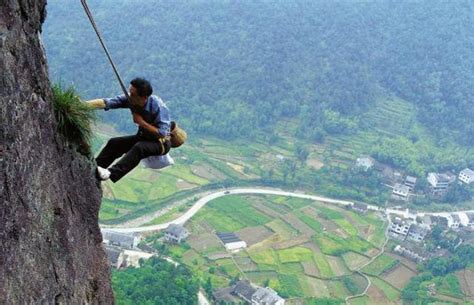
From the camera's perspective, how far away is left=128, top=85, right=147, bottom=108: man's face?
13.8ft

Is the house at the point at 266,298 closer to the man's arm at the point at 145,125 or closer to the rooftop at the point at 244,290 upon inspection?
the rooftop at the point at 244,290

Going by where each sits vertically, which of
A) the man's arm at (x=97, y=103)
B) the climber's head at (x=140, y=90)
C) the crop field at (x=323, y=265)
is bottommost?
the crop field at (x=323, y=265)

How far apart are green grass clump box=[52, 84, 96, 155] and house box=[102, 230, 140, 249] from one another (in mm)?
24772

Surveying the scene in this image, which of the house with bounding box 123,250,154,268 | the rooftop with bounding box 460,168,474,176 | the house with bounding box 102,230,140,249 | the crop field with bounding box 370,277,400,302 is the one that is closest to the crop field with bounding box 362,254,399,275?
the crop field with bounding box 370,277,400,302

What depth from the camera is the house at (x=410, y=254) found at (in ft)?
104

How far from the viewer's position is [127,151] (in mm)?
4539

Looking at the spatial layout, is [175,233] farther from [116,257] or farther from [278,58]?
[278,58]

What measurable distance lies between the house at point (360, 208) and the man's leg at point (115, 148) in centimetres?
3459

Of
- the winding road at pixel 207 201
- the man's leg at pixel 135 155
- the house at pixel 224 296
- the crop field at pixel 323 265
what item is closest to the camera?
the man's leg at pixel 135 155

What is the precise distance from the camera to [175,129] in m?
4.64

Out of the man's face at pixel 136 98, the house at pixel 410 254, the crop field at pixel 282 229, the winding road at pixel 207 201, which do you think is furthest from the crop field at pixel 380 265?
the man's face at pixel 136 98

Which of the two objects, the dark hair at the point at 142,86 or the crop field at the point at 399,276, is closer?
the dark hair at the point at 142,86

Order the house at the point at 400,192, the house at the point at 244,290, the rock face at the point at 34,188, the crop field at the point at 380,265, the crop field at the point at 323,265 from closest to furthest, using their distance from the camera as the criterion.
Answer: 1. the rock face at the point at 34,188
2. the house at the point at 244,290
3. the crop field at the point at 323,265
4. the crop field at the point at 380,265
5. the house at the point at 400,192

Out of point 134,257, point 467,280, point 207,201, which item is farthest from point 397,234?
point 134,257
